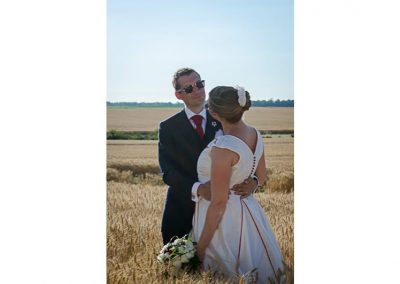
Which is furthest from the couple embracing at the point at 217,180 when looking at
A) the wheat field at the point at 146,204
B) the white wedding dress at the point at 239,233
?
the wheat field at the point at 146,204

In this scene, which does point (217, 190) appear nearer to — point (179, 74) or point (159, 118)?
point (159, 118)

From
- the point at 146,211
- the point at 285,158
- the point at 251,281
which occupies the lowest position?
the point at 251,281

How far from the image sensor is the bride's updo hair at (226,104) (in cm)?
552

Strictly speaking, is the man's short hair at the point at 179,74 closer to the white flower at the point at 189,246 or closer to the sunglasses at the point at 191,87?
the sunglasses at the point at 191,87

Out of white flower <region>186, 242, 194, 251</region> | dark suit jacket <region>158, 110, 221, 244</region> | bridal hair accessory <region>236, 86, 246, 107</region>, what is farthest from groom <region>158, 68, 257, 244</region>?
bridal hair accessory <region>236, 86, 246, 107</region>

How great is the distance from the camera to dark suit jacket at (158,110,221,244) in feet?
18.2

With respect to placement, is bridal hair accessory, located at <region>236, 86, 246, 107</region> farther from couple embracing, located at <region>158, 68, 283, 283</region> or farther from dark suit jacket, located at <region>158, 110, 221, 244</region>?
dark suit jacket, located at <region>158, 110, 221, 244</region>

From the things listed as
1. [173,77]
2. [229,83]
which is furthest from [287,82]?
[173,77]

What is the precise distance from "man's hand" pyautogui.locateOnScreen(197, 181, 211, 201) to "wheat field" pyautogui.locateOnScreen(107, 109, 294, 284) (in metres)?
0.32

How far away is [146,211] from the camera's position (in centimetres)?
580

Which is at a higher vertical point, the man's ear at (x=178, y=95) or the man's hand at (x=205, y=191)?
the man's ear at (x=178, y=95)

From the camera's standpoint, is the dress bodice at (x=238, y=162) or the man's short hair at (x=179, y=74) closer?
the dress bodice at (x=238, y=162)

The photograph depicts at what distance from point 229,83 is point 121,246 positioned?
1.40m
